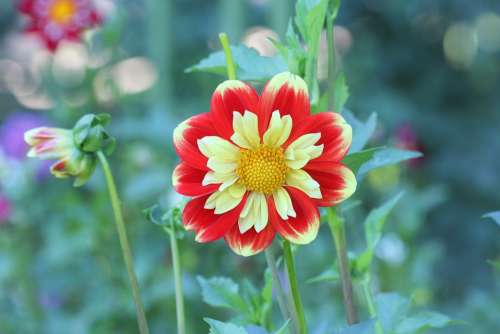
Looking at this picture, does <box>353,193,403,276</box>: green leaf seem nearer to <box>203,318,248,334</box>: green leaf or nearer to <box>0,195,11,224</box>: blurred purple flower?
<box>203,318,248,334</box>: green leaf

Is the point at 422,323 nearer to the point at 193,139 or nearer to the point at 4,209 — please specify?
the point at 193,139

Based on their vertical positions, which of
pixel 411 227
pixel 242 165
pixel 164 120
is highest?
pixel 164 120

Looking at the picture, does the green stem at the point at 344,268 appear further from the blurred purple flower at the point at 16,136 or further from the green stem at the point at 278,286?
the blurred purple flower at the point at 16,136

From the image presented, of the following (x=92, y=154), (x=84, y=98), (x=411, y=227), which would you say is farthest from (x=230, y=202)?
(x=84, y=98)

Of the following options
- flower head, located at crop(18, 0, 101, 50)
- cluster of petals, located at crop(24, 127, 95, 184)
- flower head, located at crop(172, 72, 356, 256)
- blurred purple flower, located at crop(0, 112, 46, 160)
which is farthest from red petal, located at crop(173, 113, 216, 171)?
blurred purple flower, located at crop(0, 112, 46, 160)

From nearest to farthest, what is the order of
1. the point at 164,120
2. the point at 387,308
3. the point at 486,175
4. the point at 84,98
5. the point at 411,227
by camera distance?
the point at 387,308 → the point at 411,227 → the point at 164,120 → the point at 84,98 → the point at 486,175

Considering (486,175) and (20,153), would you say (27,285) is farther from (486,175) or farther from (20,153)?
(486,175)

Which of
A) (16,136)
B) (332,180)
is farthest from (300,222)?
(16,136)
